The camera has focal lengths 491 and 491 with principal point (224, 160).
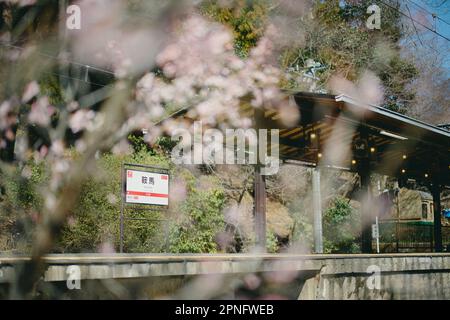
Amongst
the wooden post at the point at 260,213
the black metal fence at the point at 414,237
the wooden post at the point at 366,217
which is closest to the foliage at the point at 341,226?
the black metal fence at the point at 414,237

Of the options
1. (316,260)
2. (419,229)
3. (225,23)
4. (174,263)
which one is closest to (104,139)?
(174,263)

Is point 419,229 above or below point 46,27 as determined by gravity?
below

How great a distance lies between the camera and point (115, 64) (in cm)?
1077

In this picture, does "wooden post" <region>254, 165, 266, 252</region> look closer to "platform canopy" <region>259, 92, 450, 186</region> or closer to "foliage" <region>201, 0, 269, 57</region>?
"platform canopy" <region>259, 92, 450, 186</region>

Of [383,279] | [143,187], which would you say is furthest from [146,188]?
[383,279]

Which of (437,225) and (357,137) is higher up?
(357,137)

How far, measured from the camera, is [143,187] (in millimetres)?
7961

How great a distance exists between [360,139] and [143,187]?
232 inches

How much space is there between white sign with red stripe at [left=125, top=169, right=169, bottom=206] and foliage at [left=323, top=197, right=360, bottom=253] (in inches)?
501

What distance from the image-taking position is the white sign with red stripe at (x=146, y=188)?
7.75 metres

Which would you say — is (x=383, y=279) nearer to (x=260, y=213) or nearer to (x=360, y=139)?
(x=260, y=213)

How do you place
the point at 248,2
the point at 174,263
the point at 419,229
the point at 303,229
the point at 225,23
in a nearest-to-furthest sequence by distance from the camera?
1. the point at 174,263
2. the point at 225,23
3. the point at 248,2
4. the point at 419,229
5. the point at 303,229

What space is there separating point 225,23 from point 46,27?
691 centimetres

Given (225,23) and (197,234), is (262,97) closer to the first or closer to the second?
(197,234)
